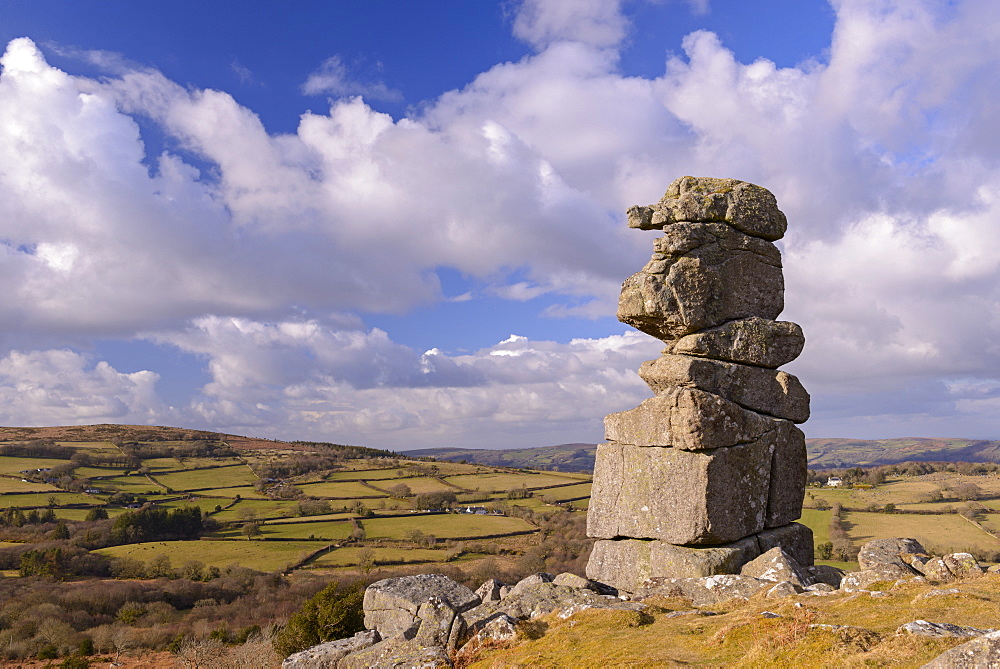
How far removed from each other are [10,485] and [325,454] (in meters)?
67.2

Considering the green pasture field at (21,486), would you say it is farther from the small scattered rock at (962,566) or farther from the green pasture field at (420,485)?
the small scattered rock at (962,566)

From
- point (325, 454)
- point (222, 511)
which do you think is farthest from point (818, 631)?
point (325, 454)

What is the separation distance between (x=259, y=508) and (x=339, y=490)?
1543 cm

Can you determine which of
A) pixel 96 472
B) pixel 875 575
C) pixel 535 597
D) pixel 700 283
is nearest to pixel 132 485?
pixel 96 472

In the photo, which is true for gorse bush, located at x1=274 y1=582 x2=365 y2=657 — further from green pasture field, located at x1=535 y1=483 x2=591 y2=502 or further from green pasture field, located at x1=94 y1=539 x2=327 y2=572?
green pasture field, located at x1=535 y1=483 x2=591 y2=502

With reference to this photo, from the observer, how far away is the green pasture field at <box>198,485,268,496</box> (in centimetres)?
10088

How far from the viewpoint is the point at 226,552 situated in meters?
69.5

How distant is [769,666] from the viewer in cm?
772

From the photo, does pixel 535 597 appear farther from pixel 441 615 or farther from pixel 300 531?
pixel 300 531

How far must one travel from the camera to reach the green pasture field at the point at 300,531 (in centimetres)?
7562

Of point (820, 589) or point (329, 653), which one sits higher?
point (820, 589)

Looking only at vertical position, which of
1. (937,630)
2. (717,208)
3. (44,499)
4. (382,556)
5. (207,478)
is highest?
(717,208)

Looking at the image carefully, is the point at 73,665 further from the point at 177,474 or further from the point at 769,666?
the point at 177,474

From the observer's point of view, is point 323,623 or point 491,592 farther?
point 323,623
